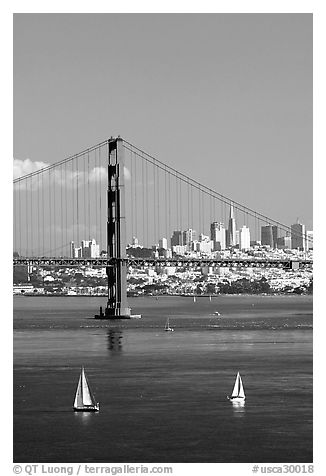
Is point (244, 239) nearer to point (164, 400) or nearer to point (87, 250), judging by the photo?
point (87, 250)

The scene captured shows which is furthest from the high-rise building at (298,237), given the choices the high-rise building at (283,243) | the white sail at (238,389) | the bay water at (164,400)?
the white sail at (238,389)

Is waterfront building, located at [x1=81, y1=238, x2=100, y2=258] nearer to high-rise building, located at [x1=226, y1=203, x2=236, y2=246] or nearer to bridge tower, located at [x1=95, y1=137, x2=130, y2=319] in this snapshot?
bridge tower, located at [x1=95, y1=137, x2=130, y2=319]

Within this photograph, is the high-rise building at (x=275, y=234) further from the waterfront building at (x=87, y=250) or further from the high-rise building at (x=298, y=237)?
the waterfront building at (x=87, y=250)

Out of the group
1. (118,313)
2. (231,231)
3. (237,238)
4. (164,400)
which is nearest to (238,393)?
(164,400)
